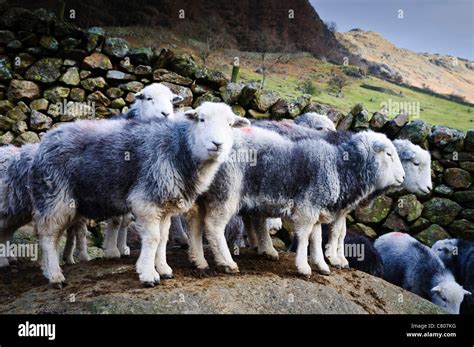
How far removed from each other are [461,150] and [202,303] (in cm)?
830

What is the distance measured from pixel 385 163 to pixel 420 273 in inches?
106

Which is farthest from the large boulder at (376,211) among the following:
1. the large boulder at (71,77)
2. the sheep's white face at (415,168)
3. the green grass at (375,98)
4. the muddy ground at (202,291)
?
the large boulder at (71,77)

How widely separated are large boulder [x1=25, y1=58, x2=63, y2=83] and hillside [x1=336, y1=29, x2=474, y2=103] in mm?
7694

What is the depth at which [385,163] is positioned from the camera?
7121mm

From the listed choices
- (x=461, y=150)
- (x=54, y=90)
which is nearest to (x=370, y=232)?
(x=461, y=150)

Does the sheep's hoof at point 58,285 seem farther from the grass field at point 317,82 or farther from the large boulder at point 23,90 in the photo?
the grass field at point 317,82

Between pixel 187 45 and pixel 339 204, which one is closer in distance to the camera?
pixel 339 204

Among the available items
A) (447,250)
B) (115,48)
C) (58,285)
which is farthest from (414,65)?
(58,285)

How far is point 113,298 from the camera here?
5.21m

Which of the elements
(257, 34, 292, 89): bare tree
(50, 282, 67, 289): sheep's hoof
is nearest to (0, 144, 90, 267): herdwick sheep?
(50, 282, 67, 289): sheep's hoof

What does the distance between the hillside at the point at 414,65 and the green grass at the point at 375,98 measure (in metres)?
0.41

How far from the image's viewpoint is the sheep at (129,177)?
5.63 metres

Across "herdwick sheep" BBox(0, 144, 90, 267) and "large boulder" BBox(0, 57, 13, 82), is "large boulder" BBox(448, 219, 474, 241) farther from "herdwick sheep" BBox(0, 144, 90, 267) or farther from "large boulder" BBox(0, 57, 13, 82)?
"large boulder" BBox(0, 57, 13, 82)
